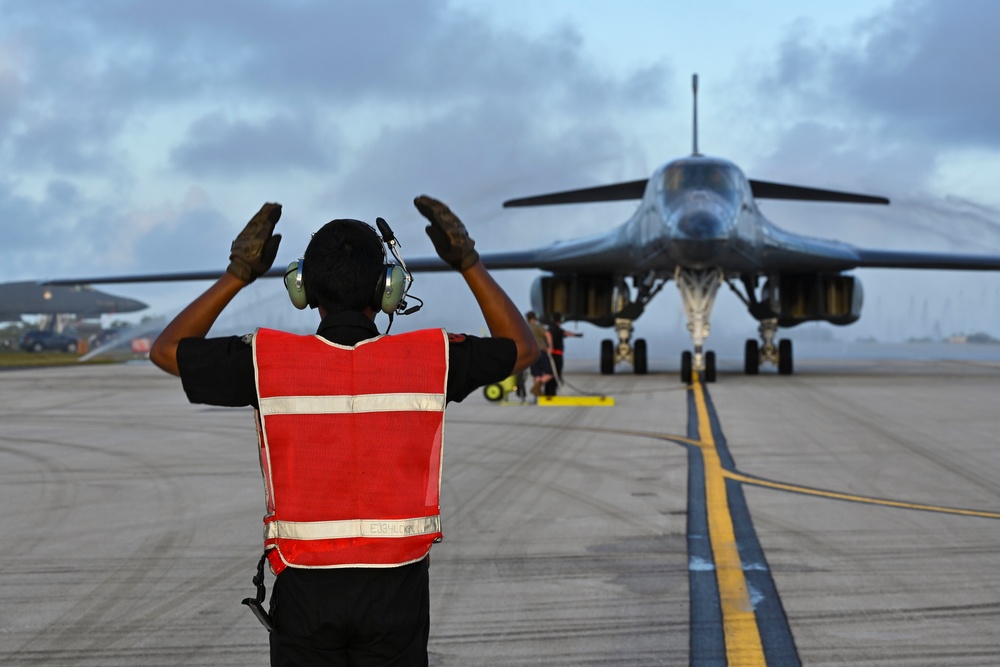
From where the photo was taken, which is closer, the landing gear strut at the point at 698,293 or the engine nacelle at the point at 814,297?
the landing gear strut at the point at 698,293

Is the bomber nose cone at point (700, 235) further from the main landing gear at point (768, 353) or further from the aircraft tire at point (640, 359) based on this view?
the aircraft tire at point (640, 359)

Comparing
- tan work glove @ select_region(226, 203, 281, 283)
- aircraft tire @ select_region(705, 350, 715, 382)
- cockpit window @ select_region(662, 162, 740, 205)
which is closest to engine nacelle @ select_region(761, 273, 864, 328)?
aircraft tire @ select_region(705, 350, 715, 382)

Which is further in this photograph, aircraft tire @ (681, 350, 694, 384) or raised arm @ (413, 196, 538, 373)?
aircraft tire @ (681, 350, 694, 384)

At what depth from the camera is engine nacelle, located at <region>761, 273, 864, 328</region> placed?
28.6 meters

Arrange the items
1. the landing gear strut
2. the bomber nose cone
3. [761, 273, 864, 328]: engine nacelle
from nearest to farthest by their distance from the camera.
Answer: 1. the bomber nose cone
2. the landing gear strut
3. [761, 273, 864, 328]: engine nacelle

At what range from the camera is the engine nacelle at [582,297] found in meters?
29.2

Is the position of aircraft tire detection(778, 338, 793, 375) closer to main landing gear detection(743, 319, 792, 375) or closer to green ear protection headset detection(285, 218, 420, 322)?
main landing gear detection(743, 319, 792, 375)

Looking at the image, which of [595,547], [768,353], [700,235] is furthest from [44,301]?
[595,547]

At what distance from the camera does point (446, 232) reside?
284 centimetres

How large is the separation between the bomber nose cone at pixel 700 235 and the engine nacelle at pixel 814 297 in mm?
7287

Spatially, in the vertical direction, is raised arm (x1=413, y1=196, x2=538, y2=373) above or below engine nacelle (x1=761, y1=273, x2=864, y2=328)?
below

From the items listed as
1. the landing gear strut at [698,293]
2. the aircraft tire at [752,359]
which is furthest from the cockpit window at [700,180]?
the aircraft tire at [752,359]

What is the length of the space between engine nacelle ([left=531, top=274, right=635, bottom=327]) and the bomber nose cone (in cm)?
697

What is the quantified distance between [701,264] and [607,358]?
697 cm
